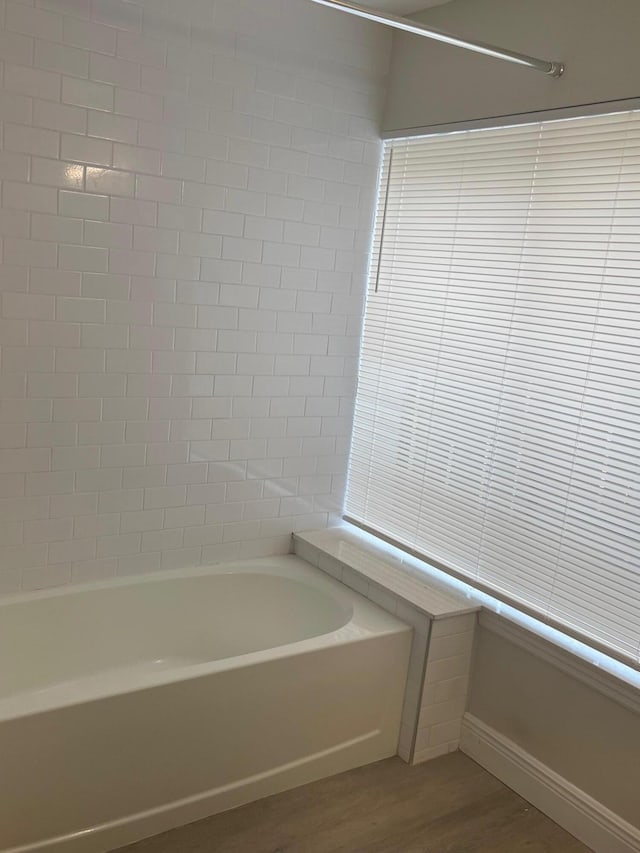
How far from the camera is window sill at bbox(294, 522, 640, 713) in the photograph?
251 centimetres

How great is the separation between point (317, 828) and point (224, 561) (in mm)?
1159

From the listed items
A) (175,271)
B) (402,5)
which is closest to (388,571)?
(175,271)

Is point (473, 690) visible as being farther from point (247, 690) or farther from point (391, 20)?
point (391, 20)

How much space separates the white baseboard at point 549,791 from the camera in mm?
2496

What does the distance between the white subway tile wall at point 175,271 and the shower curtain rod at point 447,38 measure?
0.69 m

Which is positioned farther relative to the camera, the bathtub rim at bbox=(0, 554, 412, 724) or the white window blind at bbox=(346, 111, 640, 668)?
the white window blind at bbox=(346, 111, 640, 668)

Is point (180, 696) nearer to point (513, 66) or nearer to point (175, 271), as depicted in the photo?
point (175, 271)

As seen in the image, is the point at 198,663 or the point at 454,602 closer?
the point at 454,602

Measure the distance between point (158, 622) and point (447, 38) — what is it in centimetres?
234

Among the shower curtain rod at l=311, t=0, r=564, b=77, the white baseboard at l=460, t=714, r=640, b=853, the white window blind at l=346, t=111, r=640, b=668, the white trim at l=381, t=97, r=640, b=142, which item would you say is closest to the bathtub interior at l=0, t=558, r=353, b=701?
the white window blind at l=346, t=111, r=640, b=668

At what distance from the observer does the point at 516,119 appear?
9.07 feet

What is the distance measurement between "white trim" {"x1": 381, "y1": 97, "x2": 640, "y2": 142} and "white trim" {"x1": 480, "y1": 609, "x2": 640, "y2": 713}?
1.74m

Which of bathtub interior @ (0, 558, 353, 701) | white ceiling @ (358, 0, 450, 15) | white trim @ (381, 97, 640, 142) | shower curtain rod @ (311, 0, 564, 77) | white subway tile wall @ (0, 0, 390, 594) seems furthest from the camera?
white ceiling @ (358, 0, 450, 15)

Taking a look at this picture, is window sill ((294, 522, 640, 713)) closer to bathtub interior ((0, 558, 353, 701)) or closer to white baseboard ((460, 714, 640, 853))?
bathtub interior ((0, 558, 353, 701))
